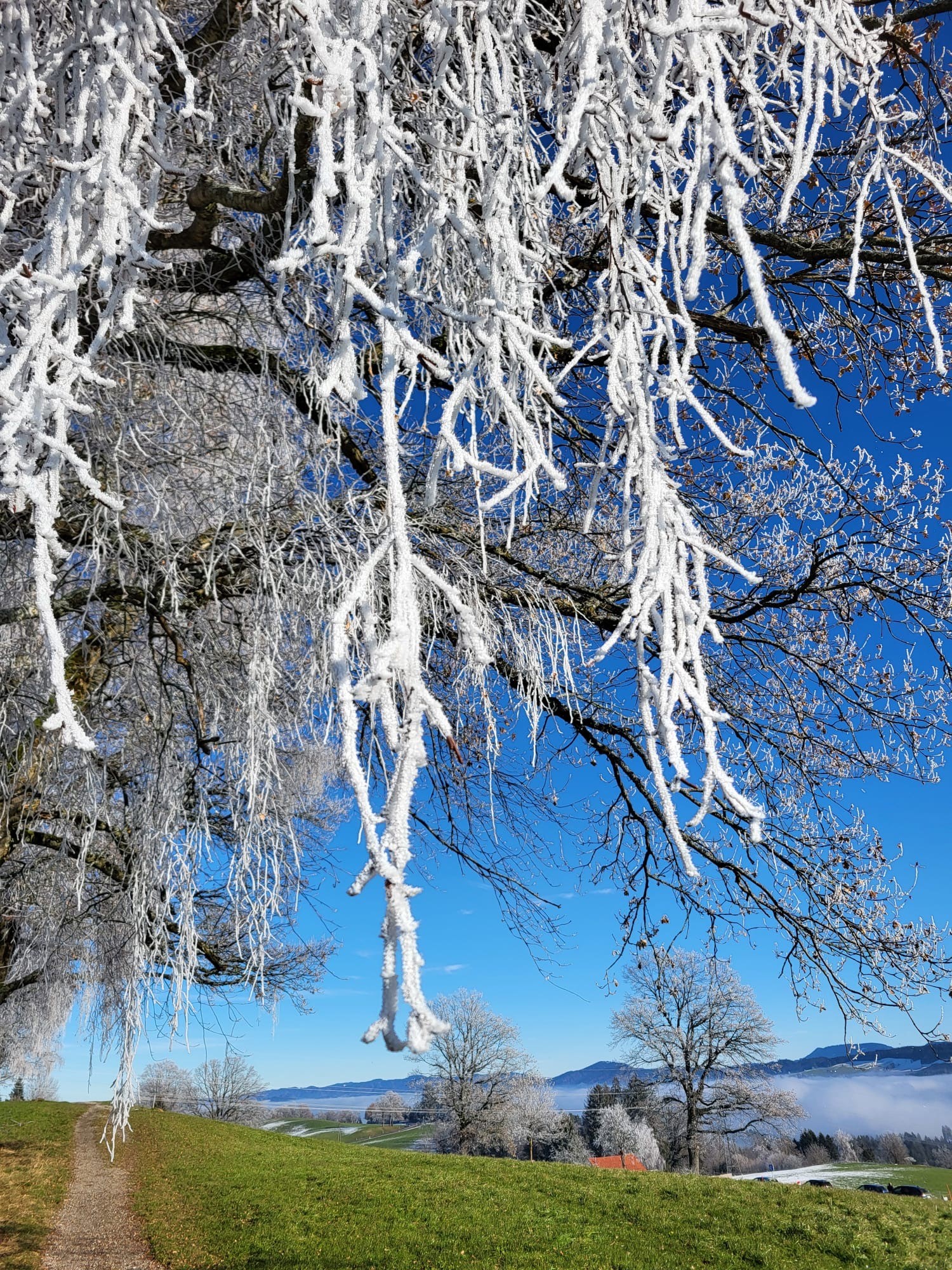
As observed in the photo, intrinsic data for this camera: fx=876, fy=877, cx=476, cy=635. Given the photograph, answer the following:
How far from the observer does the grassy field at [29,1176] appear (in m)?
8.31

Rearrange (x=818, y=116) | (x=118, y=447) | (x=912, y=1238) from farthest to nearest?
(x=912, y=1238) → (x=118, y=447) → (x=818, y=116)

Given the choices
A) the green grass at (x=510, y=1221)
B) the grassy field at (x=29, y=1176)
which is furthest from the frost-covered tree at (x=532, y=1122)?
the green grass at (x=510, y=1221)

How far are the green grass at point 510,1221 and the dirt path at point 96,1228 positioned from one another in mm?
246

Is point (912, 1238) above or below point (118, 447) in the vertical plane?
below

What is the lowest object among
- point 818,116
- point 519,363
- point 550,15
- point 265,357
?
point 519,363

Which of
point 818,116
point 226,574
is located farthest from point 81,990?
point 818,116

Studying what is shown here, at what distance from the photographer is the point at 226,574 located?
3.90 metres

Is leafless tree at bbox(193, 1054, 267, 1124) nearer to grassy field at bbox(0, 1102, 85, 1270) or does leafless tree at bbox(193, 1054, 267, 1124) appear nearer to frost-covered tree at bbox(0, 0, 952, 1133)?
grassy field at bbox(0, 1102, 85, 1270)

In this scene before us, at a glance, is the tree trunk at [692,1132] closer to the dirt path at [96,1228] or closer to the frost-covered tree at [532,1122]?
the frost-covered tree at [532,1122]

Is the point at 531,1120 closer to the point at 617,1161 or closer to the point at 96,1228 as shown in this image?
the point at 617,1161

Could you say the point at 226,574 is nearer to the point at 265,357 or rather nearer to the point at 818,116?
the point at 265,357

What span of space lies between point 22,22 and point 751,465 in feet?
12.0

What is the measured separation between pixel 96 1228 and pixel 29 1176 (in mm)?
3089

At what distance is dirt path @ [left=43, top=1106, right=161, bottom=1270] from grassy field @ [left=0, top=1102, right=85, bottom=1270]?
163mm
